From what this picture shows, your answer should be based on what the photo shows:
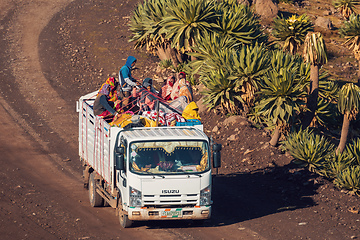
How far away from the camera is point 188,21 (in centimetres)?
2789

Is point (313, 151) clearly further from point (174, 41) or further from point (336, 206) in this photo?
point (174, 41)

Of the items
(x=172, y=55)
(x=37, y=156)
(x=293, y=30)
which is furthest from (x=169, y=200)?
(x=172, y=55)

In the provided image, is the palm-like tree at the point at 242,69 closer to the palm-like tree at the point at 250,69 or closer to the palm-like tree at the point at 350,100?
the palm-like tree at the point at 250,69

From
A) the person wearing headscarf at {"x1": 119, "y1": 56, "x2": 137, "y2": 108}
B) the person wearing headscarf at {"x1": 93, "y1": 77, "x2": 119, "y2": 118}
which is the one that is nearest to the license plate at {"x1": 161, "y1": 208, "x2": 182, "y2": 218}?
the person wearing headscarf at {"x1": 93, "y1": 77, "x2": 119, "y2": 118}

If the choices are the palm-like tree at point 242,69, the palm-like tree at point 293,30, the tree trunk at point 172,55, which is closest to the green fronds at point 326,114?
the palm-like tree at point 242,69

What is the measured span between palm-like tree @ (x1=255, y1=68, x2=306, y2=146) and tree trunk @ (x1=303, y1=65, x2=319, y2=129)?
30cm

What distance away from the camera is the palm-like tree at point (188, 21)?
27.5 meters

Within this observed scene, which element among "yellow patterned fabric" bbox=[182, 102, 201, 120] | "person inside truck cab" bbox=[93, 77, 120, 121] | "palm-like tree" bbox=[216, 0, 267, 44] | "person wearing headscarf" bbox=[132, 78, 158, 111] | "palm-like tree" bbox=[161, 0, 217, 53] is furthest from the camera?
"palm-like tree" bbox=[216, 0, 267, 44]

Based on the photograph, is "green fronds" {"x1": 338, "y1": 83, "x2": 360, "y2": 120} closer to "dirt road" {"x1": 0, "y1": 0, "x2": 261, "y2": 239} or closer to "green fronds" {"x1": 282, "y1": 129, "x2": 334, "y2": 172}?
"green fronds" {"x1": 282, "y1": 129, "x2": 334, "y2": 172}

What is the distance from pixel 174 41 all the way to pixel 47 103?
7.52 meters

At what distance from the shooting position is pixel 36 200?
19250 millimetres

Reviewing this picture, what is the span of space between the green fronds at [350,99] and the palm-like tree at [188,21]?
771 centimetres

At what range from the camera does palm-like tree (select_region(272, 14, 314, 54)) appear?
26453 millimetres

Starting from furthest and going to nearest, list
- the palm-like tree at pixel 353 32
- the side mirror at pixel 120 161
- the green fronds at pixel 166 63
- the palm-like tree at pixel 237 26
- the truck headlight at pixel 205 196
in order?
the green fronds at pixel 166 63 → the palm-like tree at pixel 353 32 → the palm-like tree at pixel 237 26 → the truck headlight at pixel 205 196 → the side mirror at pixel 120 161
